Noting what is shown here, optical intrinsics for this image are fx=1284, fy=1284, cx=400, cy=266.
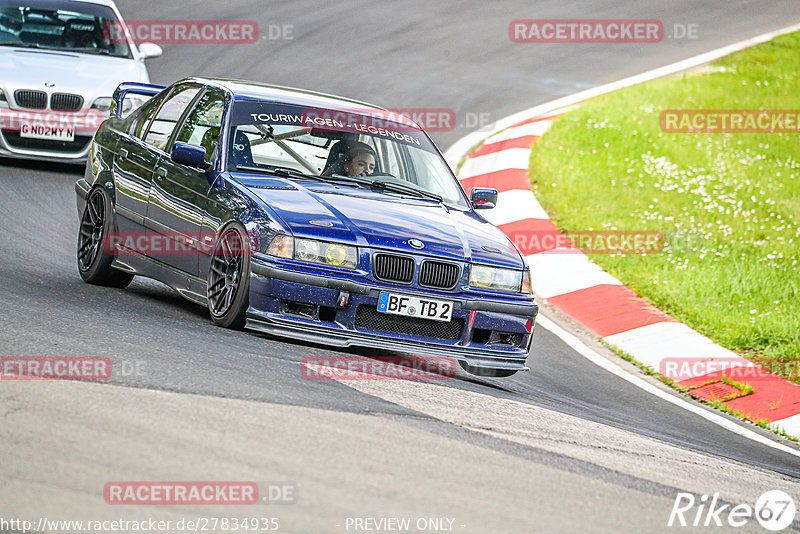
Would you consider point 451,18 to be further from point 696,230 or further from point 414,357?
point 414,357

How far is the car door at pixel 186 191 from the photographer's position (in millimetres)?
7613

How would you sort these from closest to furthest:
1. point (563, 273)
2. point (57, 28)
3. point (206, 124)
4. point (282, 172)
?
point (282, 172)
point (206, 124)
point (563, 273)
point (57, 28)

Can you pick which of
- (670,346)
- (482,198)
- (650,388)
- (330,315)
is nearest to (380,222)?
(330,315)

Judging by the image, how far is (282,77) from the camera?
17625mm

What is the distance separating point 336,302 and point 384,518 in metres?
2.62

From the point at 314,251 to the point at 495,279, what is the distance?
43.1 inches

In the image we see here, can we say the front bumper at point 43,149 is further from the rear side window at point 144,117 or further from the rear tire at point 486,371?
the rear tire at point 486,371

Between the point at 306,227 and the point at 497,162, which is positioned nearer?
the point at 306,227

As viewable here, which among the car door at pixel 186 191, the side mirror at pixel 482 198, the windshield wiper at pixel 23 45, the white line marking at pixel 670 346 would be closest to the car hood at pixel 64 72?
the windshield wiper at pixel 23 45

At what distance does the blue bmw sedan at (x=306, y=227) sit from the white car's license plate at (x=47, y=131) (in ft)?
10.5

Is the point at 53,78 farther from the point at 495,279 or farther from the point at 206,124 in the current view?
the point at 495,279

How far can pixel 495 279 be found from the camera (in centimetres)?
730

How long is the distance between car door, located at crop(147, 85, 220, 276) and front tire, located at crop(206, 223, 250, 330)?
0.27 meters

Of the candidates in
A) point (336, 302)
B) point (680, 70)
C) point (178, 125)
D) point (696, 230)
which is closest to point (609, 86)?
point (680, 70)
